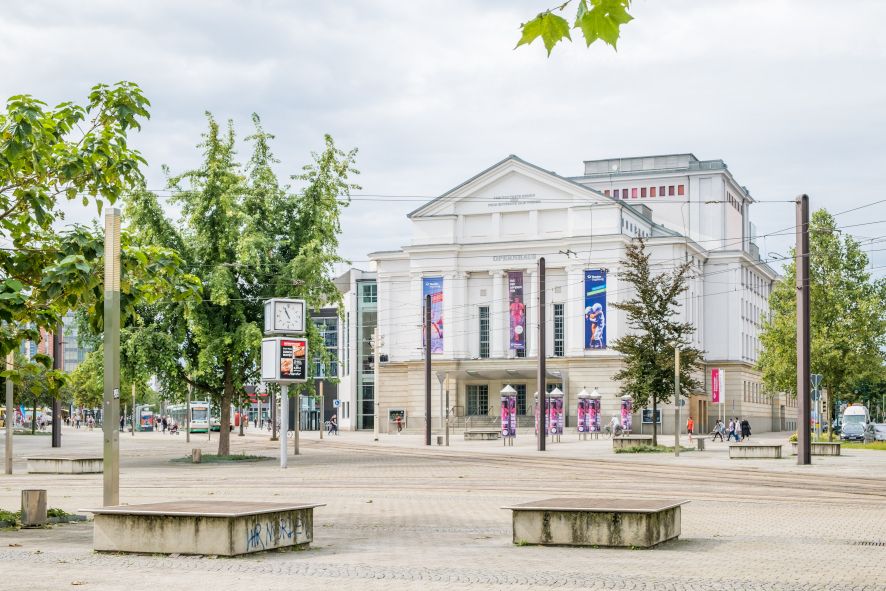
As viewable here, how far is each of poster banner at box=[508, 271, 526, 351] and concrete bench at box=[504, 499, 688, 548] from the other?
237 ft

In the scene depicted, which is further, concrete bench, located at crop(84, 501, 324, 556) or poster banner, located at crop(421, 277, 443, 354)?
poster banner, located at crop(421, 277, 443, 354)

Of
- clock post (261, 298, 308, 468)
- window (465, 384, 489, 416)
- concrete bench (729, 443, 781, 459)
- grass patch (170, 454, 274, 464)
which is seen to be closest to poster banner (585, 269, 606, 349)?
window (465, 384, 489, 416)

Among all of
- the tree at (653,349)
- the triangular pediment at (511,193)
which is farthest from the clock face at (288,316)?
the triangular pediment at (511,193)

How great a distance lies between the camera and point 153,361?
3991 centimetres

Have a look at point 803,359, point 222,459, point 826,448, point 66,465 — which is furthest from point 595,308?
point 66,465

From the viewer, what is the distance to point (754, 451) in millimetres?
41250

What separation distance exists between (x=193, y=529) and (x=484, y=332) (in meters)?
79.0

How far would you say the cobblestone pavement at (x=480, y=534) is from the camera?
1141 centimetres

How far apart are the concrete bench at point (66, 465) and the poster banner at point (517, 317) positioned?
5523 centimetres

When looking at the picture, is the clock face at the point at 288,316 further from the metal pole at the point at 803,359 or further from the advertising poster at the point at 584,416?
the advertising poster at the point at 584,416

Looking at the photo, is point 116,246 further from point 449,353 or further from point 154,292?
point 449,353

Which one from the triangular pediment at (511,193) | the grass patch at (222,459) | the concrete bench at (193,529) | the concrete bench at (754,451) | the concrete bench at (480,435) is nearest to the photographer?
the concrete bench at (193,529)

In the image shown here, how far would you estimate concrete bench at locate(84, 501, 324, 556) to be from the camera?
13.1 metres

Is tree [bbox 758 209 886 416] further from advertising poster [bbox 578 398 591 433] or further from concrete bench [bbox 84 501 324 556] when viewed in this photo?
concrete bench [bbox 84 501 324 556]
